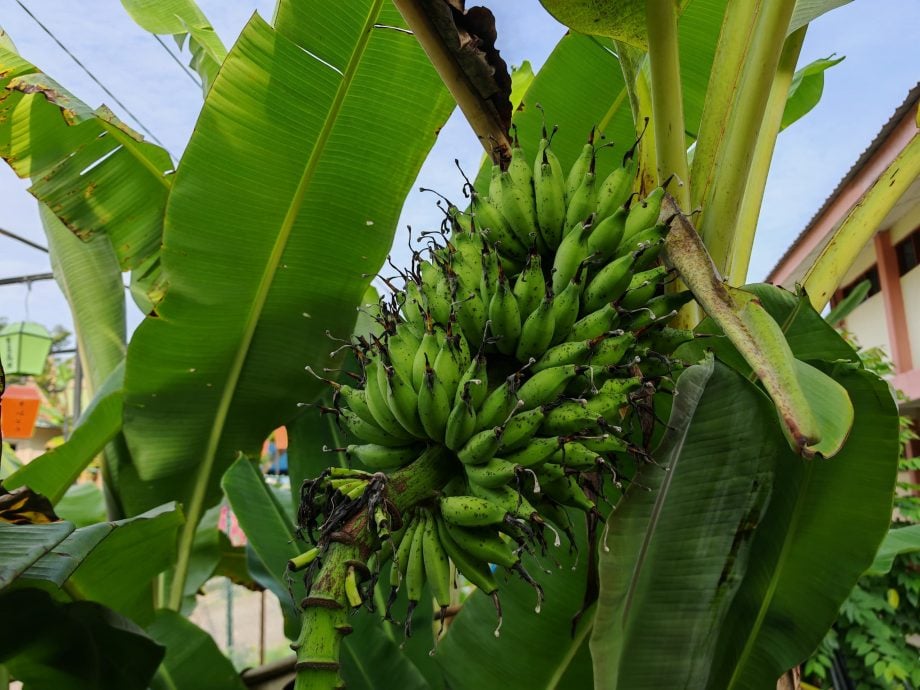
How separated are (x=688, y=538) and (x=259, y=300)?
2.85ft

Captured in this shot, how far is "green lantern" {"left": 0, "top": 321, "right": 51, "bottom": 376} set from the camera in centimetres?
430

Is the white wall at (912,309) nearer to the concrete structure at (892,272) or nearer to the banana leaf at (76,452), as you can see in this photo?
the concrete structure at (892,272)

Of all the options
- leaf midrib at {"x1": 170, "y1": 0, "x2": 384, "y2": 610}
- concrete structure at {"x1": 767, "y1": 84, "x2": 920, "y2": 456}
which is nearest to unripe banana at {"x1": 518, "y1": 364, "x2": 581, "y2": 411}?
leaf midrib at {"x1": 170, "y1": 0, "x2": 384, "y2": 610}

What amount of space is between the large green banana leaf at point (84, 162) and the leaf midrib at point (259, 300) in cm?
34

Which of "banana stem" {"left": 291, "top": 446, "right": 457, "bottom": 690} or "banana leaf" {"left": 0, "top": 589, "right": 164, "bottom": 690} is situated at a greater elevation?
"banana stem" {"left": 291, "top": 446, "right": 457, "bottom": 690}

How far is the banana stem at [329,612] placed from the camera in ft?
1.54

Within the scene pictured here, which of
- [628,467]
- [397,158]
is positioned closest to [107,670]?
[628,467]

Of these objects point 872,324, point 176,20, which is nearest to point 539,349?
point 176,20

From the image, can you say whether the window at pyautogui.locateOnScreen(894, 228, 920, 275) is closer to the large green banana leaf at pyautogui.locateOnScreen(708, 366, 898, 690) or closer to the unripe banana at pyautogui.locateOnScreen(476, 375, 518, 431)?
the large green banana leaf at pyautogui.locateOnScreen(708, 366, 898, 690)

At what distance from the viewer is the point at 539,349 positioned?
681mm

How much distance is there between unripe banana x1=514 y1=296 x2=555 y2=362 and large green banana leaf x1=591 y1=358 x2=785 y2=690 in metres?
Result: 0.14

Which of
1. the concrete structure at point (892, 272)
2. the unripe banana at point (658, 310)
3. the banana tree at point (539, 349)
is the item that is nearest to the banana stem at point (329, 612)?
the banana tree at point (539, 349)

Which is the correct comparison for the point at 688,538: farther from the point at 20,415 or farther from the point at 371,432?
the point at 20,415

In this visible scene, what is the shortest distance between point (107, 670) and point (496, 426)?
68cm
